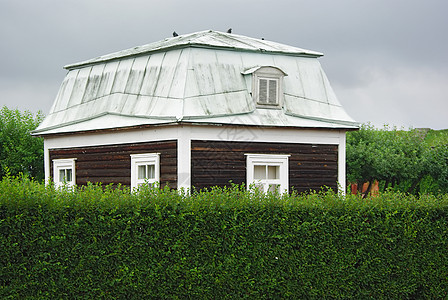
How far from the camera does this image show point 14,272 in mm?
11094

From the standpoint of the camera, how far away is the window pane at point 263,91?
20500 millimetres

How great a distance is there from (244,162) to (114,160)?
4266mm

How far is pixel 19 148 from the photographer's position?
35.5 meters

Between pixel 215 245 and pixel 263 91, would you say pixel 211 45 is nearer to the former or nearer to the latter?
pixel 263 91

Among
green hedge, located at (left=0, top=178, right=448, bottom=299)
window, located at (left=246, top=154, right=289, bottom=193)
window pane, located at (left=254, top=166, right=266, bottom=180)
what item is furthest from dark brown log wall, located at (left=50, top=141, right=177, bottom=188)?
green hedge, located at (left=0, top=178, right=448, bottom=299)

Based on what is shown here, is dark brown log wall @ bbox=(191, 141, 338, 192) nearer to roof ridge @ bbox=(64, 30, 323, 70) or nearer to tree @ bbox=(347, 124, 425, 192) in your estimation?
roof ridge @ bbox=(64, 30, 323, 70)

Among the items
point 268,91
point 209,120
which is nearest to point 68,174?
point 209,120

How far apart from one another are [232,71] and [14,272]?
11.1m

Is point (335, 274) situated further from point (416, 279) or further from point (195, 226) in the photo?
point (195, 226)

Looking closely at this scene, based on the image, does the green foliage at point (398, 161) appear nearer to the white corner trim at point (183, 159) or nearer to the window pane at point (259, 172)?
the window pane at point (259, 172)

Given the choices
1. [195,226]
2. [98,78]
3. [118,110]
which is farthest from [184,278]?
[98,78]

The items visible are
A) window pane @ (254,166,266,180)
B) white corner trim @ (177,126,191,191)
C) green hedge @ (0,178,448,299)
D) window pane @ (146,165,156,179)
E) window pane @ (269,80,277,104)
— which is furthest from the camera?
window pane @ (269,80,277,104)

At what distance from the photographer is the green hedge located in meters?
11.2

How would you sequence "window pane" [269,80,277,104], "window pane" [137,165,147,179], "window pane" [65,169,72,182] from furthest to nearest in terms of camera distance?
"window pane" [65,169,72,182], "window pane" [269,80,277,104], "window pane" [137,165,147,179]
